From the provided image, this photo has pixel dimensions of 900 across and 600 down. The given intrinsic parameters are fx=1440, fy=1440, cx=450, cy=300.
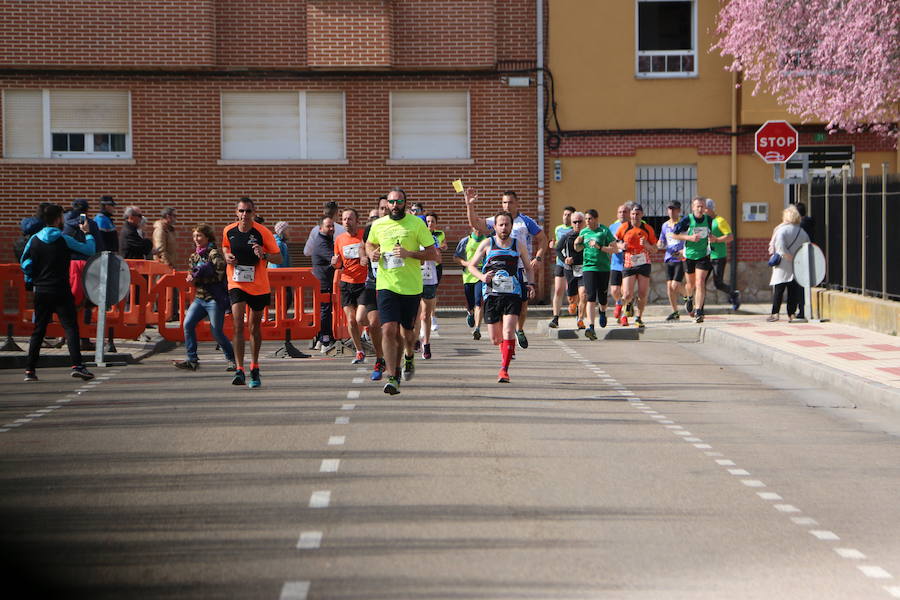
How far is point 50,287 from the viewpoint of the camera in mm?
14945

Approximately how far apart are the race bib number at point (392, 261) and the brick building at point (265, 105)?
49.9ft

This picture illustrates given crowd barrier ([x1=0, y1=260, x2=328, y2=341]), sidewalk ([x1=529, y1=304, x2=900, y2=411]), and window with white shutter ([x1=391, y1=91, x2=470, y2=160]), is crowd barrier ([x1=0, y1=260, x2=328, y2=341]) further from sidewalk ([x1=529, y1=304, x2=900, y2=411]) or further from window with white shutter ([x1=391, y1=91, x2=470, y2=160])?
window with white shutter ([x1=391, y1=91, x2=470, y2=160])

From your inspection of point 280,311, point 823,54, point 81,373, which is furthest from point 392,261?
point 823,54

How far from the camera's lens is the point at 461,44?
28188mm

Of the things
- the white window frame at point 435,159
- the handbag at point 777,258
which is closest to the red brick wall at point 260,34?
the white window frame at point 435,159

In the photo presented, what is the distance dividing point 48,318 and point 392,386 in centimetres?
441

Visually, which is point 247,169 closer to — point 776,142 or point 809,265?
point 776,142

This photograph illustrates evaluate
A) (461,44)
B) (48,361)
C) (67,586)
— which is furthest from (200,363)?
(461,44)

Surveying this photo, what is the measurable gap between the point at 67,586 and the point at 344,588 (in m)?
1.15

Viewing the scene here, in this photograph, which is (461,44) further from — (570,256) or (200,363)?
(200,363)

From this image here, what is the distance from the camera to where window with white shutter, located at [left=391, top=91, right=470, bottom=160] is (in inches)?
1118

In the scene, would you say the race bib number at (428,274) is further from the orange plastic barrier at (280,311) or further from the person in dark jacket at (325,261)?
the orange plastic barrier at (280,311)

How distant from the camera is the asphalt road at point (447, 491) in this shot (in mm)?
6164

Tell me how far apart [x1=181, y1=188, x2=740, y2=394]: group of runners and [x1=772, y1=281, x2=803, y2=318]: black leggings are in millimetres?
1123
